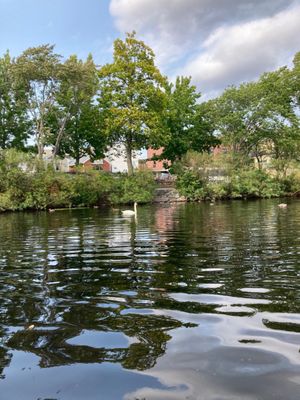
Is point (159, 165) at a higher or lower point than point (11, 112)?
lower

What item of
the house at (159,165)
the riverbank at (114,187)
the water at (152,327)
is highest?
the house at (159,165)

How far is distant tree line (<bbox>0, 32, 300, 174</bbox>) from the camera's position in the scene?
147 feet

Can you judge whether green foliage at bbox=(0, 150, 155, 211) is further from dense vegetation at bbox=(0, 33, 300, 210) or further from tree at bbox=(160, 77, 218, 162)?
tree at bbox=(160, 77, 218, 162)

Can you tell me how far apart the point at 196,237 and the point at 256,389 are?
429 inches

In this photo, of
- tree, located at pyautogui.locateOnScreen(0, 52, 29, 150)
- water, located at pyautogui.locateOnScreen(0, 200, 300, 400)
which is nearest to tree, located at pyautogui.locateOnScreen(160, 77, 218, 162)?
tree, located at pyautogui.locateOnScreen(0, 52, 29, 150)

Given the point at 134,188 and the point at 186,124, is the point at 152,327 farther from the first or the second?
the point at 186,124

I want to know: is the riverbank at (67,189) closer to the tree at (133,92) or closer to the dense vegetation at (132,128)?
the dense vegetation at (132,128)

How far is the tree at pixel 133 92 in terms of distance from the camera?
150 feet

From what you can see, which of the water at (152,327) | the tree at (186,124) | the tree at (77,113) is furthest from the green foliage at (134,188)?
the water at (152,327)

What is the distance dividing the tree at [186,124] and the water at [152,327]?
164ft

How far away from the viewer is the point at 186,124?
197ft

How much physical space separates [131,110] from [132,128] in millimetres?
2002

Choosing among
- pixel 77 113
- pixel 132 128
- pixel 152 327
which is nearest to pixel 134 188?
pixel 132 128

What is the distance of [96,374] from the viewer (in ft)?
12.0
